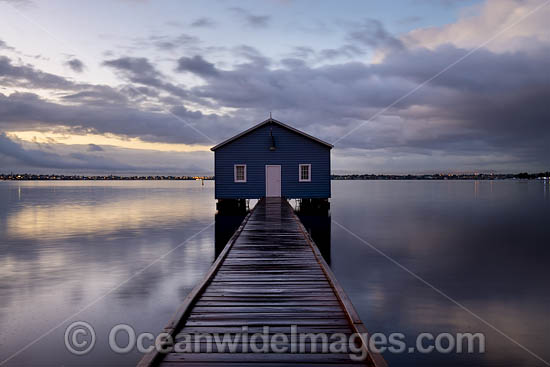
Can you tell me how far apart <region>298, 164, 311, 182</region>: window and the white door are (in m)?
1.55

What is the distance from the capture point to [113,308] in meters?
9.67

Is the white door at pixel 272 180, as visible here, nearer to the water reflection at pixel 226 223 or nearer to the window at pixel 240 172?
the window at pixel 240 172

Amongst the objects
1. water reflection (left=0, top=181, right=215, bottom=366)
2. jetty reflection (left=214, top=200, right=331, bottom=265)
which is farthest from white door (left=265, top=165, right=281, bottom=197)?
water reflection (left=0, top=181, right=215, bottom=366)

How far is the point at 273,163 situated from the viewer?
94.5 ft

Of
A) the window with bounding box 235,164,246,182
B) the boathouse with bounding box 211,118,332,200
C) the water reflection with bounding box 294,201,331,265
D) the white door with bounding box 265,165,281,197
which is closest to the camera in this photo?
the water reflection with bounding box 294,201,331,265

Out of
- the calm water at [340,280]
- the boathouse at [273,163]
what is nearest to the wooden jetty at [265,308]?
the calm water at [340,280]

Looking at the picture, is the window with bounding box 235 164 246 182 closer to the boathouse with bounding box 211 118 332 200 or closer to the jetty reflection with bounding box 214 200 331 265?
the boathouse with bounding box 211 118 332 200

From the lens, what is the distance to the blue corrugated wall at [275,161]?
28750 millimetres

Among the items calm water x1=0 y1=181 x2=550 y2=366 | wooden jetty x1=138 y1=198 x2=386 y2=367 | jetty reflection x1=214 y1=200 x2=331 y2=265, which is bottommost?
calm water x1=0 y1=181 x2=550 y2=366

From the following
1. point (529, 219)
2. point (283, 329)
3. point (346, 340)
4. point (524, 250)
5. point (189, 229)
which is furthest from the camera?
point (529, 219)

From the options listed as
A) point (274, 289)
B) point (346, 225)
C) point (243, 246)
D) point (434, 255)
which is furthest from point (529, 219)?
point (274, 289)

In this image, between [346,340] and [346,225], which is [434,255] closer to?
[346,225]

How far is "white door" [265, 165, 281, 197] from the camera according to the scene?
1136 inches

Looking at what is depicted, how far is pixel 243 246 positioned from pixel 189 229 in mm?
16099
